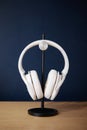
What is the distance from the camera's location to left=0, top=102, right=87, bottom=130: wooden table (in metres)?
1.18

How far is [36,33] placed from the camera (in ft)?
5.79

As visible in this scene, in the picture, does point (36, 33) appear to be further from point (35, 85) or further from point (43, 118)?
point (43, 118)

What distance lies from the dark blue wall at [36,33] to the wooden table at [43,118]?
0.69 feet

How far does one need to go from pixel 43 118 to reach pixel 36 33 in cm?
64

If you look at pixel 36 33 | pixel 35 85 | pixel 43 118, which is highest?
pixel 36 33

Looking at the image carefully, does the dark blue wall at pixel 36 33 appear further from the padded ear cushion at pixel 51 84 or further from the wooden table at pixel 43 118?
the padded ear cushion at pixel 51 84

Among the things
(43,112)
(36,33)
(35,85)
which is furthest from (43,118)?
(36,33)

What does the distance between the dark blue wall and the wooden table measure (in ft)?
0.69

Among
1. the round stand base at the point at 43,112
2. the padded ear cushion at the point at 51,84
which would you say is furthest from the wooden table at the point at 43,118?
the padded ear cushion at the point at 51,84

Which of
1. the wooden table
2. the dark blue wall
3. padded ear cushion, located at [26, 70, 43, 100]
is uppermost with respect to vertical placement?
the dark blue wall

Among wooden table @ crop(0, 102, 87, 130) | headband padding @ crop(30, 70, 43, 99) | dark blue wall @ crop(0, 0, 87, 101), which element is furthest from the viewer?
dark blue wall @ crop(0, 0, 87, 101)

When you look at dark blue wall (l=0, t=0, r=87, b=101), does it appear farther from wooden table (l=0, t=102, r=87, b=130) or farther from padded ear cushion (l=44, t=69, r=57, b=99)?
padded ear cushion (l=44, t=69, r=57, b=99)

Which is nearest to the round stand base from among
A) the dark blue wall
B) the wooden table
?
the wooden table

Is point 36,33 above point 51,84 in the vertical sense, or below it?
above
